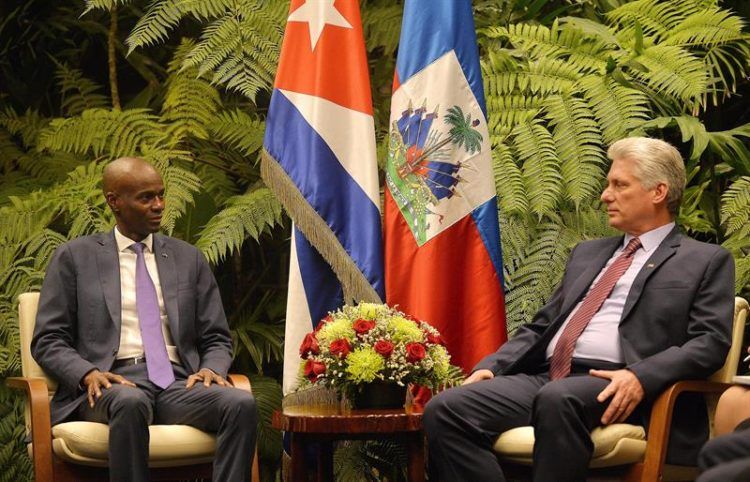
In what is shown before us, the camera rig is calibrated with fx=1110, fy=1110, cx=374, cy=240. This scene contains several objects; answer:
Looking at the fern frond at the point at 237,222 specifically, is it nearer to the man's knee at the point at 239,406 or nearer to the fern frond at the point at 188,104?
the fern frond at the point at 188,104

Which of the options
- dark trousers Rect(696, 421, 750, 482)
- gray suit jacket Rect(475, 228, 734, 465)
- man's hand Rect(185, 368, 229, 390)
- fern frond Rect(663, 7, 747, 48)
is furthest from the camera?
fern frond Rect(663, 7, 747, 48)

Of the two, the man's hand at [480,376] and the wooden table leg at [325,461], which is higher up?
the man's hand at [480,376]

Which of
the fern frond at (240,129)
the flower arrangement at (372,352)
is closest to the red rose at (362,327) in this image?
the flower arrangement at (372,352)

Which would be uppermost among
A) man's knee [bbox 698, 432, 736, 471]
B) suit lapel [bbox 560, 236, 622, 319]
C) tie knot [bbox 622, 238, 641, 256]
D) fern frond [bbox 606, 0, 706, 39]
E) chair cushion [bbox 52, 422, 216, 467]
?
fern frond [bbox 606, 0, 706, 39]

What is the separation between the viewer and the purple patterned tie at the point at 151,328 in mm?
3674

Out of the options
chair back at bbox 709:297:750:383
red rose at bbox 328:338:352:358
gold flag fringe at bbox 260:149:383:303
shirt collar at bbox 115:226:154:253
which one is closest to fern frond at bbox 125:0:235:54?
gold flag fringe at bbox 260:149:383:303

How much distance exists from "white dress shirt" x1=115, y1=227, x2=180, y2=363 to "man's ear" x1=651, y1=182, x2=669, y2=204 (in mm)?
1678

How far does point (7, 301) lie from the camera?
472 centimetres

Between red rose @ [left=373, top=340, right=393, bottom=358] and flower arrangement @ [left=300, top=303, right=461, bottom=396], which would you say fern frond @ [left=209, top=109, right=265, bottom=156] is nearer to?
flower arrangement @ [left=300, top=303, right=461, bottom=396]

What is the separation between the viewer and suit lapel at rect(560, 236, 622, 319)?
144 inches

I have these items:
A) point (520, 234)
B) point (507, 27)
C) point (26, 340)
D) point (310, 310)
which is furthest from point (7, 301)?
point (507, 27)

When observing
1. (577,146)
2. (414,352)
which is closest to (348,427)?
(414,352)

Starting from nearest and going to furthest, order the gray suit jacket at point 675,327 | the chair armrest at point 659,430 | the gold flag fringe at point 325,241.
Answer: the chair armrest at point 659,430
the gray suit jacket at point 675,327
the gold flag fringe at point 325,241

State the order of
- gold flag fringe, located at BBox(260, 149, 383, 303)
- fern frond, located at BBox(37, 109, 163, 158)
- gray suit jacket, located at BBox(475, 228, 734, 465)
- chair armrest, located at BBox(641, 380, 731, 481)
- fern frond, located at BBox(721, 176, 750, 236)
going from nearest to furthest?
chair armrest, located at BBox(641, 380, 731, 481)
gray suit jacket, located at BBox(475, 228, 734, 465)
gold flag fringe, located at BBox(260, 149, 383, 303)
fern frond, located at BBox(721, 176, 750, 236)
fern frond, located at BBox(37, 109, 163, 158)
